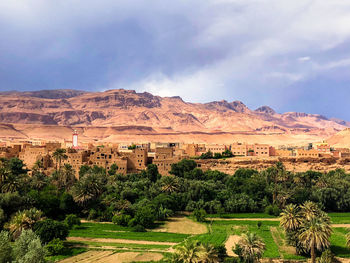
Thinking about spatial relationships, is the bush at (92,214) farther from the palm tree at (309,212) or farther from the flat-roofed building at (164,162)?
the palm tree at (309,212)

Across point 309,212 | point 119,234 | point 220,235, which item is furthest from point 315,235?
point 119,234

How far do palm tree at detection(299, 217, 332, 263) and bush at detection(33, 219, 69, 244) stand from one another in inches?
868

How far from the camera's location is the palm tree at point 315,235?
83.4 feet

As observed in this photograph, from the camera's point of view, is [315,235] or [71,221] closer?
[315,235]

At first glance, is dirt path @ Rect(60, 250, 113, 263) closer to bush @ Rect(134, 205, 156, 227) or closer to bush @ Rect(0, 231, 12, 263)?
bush @ Rect(0, 231, 12, 263)

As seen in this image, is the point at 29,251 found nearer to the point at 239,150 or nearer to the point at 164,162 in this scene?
the point at 164,162

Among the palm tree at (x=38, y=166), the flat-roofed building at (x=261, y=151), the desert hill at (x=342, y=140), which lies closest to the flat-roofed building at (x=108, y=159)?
the palm tree at (x=38, y=166)

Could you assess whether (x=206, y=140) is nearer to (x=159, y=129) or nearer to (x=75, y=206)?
(x=159, y=129)

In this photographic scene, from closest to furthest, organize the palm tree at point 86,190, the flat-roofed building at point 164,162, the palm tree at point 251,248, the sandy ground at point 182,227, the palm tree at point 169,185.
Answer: the palm tree at point 251,248 → the sandy ground at point 182,227 → the palm tree at point 86,190 → the palm tree at point 169,185 → the flat-roofed building at point 164,162

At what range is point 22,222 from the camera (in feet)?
101

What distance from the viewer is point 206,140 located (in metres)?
155

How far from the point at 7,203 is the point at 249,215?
98.6 feet

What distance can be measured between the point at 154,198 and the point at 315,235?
78.0 ft

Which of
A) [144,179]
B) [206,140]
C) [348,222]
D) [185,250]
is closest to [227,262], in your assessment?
[185,250]
